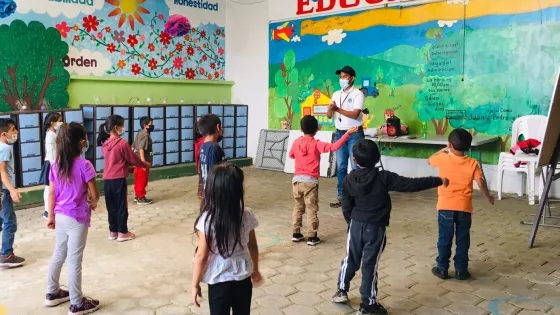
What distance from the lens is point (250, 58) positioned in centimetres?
925

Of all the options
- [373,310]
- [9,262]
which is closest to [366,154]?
[373,310]

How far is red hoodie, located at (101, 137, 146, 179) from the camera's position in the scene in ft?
14.8

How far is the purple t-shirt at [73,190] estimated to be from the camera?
A: 2936 mm

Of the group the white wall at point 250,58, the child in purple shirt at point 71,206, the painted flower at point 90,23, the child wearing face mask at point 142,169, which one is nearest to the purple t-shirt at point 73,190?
the child in purple shirt at point 71,206

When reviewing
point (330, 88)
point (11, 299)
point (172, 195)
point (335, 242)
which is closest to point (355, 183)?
point (335, 242)

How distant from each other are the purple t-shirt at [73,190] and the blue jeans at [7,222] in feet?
3.17

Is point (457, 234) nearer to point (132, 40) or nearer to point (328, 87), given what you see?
point (328, 87)

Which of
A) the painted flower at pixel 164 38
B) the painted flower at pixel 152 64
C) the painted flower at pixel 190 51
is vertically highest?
the painted flower at pixel 164 38

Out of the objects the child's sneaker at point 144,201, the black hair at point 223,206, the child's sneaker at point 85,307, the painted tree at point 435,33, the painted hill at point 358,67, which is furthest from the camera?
the painted hill at point 358,67

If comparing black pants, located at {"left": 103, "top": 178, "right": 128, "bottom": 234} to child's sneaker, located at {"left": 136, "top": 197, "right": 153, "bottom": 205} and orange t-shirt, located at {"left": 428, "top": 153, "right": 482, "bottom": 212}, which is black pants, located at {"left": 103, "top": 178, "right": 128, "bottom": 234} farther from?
orange t-shirt, located at {"left": 428, "top": 153, "right": 482, "bottom": 212}

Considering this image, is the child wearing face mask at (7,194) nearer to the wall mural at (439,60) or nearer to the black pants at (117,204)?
the black pants at (117,204)

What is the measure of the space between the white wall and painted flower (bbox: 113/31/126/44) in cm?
222

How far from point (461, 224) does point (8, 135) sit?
326 cm

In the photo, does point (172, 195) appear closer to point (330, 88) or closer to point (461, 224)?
point (330, 88)
